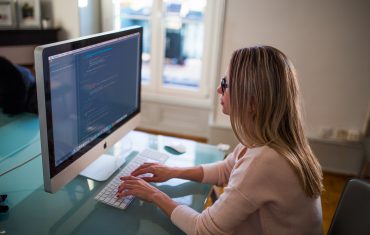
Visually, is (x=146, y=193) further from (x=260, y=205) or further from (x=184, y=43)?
(x=184, y=43)

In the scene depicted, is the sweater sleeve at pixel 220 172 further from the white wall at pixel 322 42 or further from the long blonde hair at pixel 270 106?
the white wall at pixel 322 42

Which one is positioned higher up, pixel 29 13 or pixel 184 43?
pixel 29 13

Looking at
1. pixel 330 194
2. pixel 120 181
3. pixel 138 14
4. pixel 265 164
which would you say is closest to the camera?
pixel 265 164

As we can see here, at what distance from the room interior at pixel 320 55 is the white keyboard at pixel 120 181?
4.47ft

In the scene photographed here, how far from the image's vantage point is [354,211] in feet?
3.17

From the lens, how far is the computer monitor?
913 millimetres

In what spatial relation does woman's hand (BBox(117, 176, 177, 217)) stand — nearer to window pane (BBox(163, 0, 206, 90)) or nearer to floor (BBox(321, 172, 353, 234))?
floor (BBox(321, 172, 353, 234))

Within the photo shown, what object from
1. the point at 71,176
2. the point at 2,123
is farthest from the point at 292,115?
the point at 2,123

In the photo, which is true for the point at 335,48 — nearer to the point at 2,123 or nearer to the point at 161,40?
the point at 161,40

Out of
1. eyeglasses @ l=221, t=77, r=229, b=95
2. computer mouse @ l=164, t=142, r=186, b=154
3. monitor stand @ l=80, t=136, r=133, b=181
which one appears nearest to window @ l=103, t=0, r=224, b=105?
computer mouse @ l=164, t=142, r=186, b=154

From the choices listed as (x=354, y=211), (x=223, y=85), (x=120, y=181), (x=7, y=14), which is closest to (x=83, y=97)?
(x=120, y=181)

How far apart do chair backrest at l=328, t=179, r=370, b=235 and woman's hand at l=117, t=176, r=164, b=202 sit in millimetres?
531

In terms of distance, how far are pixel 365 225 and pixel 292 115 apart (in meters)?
0.34

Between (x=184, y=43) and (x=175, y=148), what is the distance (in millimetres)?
1945
